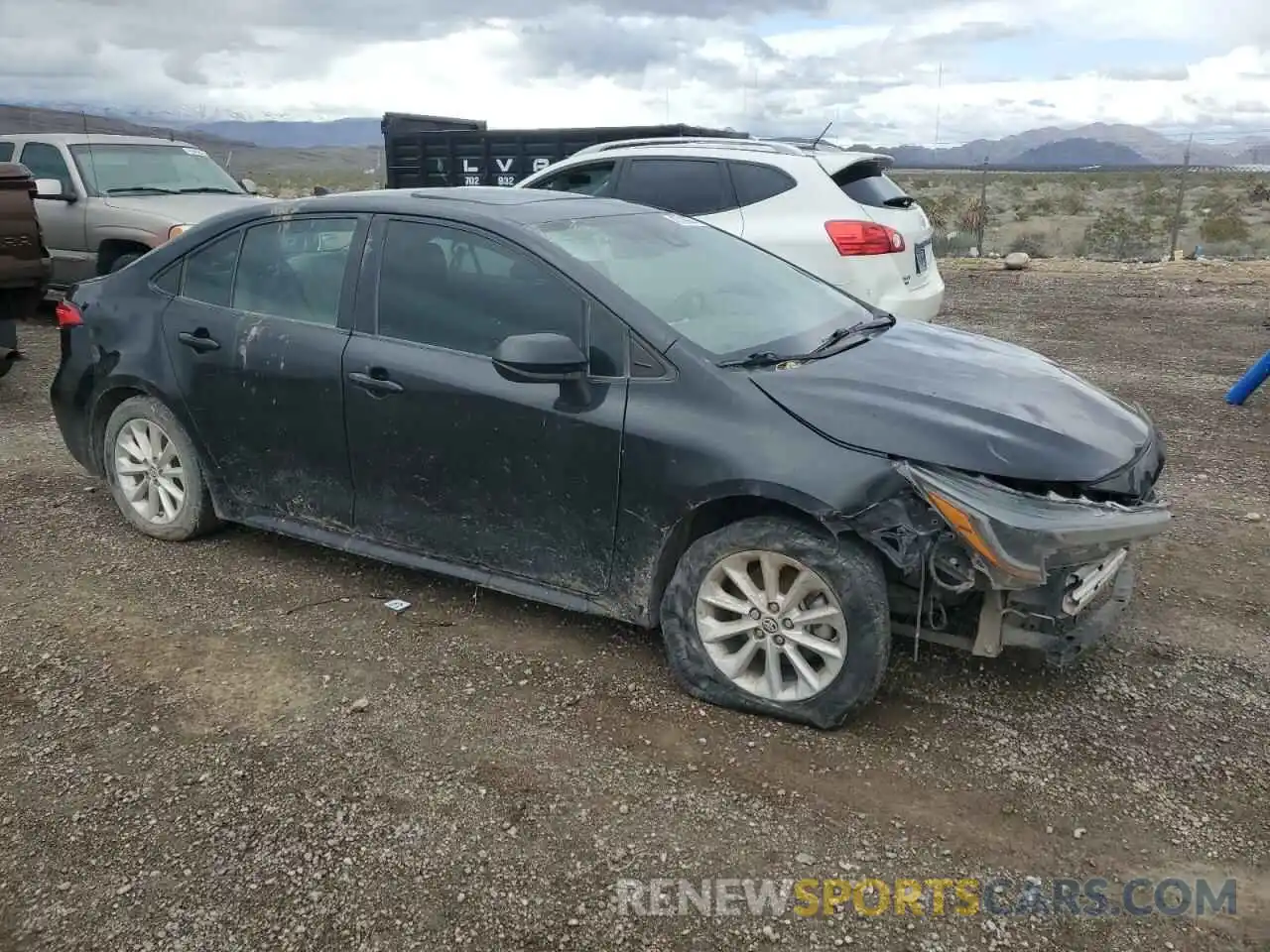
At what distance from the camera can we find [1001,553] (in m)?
3.02

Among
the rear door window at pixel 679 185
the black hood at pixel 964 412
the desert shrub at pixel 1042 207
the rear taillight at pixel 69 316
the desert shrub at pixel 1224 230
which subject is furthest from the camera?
the desert shrub at pixel 1042 207

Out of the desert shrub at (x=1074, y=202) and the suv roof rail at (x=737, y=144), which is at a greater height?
the suv roof rail at (x=737, y=144)

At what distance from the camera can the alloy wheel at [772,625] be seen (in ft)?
10.9

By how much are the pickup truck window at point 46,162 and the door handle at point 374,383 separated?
821 cm

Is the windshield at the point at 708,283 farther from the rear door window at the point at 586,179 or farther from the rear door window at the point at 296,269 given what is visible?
the rear door window at the point at 586,179

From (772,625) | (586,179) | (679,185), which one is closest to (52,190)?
(586,179)

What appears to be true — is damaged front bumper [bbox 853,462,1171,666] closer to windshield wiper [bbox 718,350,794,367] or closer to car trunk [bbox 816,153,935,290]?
windshield wiper [bbox 718,350,794,367]

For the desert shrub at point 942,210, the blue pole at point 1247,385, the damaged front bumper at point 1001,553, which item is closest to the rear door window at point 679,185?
the blue pole at point 1247,385

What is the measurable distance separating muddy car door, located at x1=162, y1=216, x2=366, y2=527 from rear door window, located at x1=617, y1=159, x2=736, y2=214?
367 cm

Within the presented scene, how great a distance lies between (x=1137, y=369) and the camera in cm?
862

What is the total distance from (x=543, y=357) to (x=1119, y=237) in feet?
71.0

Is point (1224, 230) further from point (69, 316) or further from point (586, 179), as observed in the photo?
point (69, 316)

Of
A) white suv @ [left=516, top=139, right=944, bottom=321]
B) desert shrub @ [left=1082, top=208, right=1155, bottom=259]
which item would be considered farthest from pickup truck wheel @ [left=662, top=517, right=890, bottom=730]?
desert shrub @ [left=1082, top=208, right=1155, bottom=259]

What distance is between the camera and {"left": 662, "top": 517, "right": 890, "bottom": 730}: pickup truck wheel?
3.26 metres
